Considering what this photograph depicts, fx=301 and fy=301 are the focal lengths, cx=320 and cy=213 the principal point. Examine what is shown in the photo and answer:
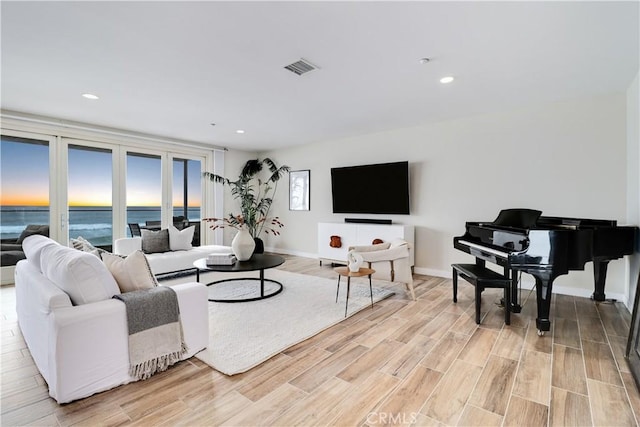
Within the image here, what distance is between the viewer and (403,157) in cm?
535

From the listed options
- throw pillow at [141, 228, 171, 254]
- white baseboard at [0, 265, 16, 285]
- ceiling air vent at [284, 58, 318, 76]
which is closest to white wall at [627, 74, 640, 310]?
ceiling air vent at [284, 58, 318, 76]

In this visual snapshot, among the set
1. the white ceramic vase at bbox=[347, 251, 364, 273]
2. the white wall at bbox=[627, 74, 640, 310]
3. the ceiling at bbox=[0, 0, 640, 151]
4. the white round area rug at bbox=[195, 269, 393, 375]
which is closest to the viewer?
the ceiling at bbox=[0, 0, 640, 151]

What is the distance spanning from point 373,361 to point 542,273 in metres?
1.72

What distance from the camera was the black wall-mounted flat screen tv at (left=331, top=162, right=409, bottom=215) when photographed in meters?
5.26

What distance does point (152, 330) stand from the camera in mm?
2057

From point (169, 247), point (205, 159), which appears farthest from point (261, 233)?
point (169, 247)

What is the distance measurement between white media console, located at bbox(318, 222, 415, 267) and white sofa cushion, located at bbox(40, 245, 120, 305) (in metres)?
3.96

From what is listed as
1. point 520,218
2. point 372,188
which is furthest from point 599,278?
point 372,188

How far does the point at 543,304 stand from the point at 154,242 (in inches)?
204

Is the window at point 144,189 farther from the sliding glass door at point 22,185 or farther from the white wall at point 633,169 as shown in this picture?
the white wall at point 633,169

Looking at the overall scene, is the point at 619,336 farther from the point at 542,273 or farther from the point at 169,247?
the point at 169,247

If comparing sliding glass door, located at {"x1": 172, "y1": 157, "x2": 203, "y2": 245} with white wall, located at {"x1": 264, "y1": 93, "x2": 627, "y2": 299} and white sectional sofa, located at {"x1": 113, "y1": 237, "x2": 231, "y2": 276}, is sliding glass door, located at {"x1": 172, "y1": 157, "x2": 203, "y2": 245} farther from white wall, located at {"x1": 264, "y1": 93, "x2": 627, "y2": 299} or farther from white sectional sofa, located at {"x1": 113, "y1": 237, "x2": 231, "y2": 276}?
white wall, located at {"x1": 264, "y1": 93, "x2": 627, "y2": 299}

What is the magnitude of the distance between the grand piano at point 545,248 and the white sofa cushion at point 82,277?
10.6 feet

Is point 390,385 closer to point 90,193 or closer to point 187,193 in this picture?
point 90,193
